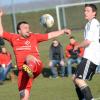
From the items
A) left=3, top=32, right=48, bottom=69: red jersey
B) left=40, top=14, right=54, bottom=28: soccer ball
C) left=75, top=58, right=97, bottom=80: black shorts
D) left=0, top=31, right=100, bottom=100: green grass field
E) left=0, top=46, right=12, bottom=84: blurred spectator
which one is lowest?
left=0, top=31, right=100, bottom=100: green grass field

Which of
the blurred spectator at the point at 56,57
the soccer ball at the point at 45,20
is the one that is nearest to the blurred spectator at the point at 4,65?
the blurred spectator at the point at 56,57

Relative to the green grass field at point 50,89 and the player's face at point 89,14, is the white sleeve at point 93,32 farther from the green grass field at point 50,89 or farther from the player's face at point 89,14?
the green grass field at point 50,89

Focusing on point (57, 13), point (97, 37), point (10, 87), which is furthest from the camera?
point (57, 13)

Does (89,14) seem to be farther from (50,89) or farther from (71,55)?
(71,55)

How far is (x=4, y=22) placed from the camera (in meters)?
31.0

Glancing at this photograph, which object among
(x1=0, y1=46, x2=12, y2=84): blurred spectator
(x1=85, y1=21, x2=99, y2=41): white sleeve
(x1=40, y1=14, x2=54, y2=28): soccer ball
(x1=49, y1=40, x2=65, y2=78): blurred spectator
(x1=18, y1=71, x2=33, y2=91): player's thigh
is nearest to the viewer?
(x1=85, y1=21, x2=99, y2=41): white sleeve

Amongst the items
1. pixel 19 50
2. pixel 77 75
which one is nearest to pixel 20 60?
pixel 19 50

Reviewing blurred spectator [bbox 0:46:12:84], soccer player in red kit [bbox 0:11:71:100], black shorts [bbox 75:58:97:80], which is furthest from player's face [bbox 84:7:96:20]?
blurred spectator [bbox 0:46:12:84]

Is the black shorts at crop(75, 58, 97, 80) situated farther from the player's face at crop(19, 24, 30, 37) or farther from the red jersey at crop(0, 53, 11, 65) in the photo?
the red jersey at crop(0, 53, 11, 65)

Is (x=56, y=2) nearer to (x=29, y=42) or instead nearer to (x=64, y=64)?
(x=64, y=64)

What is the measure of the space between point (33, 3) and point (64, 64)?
37.1 feet

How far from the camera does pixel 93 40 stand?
411 inches

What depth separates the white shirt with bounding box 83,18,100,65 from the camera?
10383 mm

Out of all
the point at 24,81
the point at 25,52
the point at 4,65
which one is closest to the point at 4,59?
the point at 4,65
